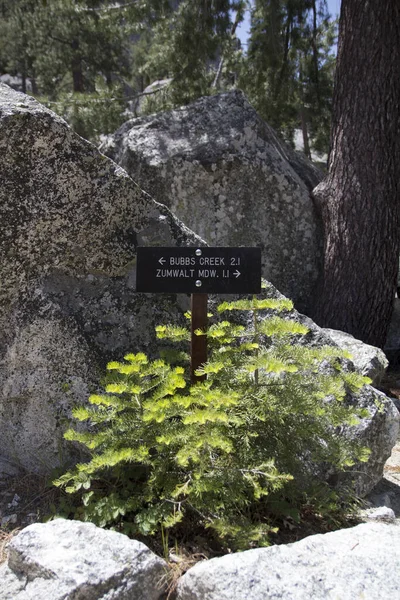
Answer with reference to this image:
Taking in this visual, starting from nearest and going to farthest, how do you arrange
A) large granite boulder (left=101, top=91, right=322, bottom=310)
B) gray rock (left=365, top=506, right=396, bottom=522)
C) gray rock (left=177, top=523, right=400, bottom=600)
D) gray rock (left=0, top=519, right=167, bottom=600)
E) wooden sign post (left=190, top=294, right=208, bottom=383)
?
1. gray rock (left=177, top=523, right=400, bottom=600)
2. gray rock (left=0, top=519, right=167, bottom=600)
3. gray rock (left=365, top=506, right=396, bottom=522)
4. wooden sign post (left=190, top=294, right=208, bottom=383)
5. large granite boulder (left=101, top=91, right=322, bottom=310)

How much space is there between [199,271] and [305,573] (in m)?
1.59

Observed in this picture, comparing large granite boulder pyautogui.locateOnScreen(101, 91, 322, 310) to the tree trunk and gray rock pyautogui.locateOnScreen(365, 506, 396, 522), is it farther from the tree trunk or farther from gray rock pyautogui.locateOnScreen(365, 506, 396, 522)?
gray rock pyautogui.locateOnScreen(365, 506, 396, 522)

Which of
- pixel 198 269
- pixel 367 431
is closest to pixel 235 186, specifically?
pixel 198 269

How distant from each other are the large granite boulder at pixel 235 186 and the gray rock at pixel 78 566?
360cm

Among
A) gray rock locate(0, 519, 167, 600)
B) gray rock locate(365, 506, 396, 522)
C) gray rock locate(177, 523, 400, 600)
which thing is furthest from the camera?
gray rock locate(365, 506, 396, 522)

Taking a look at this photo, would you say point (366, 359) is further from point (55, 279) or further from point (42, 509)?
point (42, 509)

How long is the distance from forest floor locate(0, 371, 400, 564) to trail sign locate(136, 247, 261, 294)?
112 cm

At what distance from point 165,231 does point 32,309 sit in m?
0.85

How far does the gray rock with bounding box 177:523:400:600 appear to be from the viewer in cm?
193

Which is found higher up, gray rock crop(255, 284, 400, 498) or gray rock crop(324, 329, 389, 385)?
gray rock crop(324, 329, 389, 385)

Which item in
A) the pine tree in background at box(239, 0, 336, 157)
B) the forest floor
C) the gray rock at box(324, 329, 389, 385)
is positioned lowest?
the forest floor

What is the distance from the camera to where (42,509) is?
2883 mm

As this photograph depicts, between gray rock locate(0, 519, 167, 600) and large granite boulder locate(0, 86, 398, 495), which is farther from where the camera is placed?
large granite boulder locate(0, 86, 398, 495)

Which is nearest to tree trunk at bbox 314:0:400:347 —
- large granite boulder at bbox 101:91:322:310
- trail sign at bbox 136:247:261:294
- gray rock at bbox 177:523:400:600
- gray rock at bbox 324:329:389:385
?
large granite boulder at bbox 101:91:322:310
